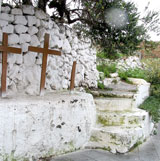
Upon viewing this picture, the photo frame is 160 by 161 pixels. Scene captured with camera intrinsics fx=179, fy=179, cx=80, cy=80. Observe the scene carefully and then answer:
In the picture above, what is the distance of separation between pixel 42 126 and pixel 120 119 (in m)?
2.03

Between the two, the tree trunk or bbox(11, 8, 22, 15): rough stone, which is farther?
the tree trunk

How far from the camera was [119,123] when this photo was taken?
172 inches

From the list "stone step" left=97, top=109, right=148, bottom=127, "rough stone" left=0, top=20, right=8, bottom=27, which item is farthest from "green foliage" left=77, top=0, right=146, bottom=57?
"rough stone" left=0, top=20, right=8, bottom=27

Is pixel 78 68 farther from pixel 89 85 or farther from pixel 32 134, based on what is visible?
pixel 32 134

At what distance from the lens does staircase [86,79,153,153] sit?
385 centimetres

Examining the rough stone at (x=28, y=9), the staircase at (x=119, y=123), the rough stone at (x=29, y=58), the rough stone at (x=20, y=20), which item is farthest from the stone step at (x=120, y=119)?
the rough stone at (x=28, y=9)

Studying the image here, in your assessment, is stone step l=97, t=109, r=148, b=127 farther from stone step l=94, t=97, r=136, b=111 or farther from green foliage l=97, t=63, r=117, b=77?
green foliage l=97, t=63, r=117, b=77

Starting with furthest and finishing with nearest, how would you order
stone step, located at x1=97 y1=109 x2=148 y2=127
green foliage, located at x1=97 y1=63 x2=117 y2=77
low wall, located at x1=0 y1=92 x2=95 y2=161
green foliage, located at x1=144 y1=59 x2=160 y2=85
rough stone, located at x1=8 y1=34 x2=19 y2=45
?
green foliage, located at x1=97 y1=63 x2=117 y2=77
green foliage, located at x1=144 y1=59 x2=160 y2=85
stone step, located at x1=97 y1=109 x2=148 y2=127
rough stone, located at x1=8 y1=34 x2=19 y2=45
low wall, located at x1=0 y1=92 x2=95 y2=161

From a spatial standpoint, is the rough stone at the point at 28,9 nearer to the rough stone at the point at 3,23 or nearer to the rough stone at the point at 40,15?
the rough stone at the point at 40,15

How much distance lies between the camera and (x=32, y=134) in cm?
312

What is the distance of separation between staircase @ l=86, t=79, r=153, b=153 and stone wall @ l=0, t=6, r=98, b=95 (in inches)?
50.8

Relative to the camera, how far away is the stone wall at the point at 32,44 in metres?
3.62

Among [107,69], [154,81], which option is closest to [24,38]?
[107,69]

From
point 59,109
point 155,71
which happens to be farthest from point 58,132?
point 155,71
